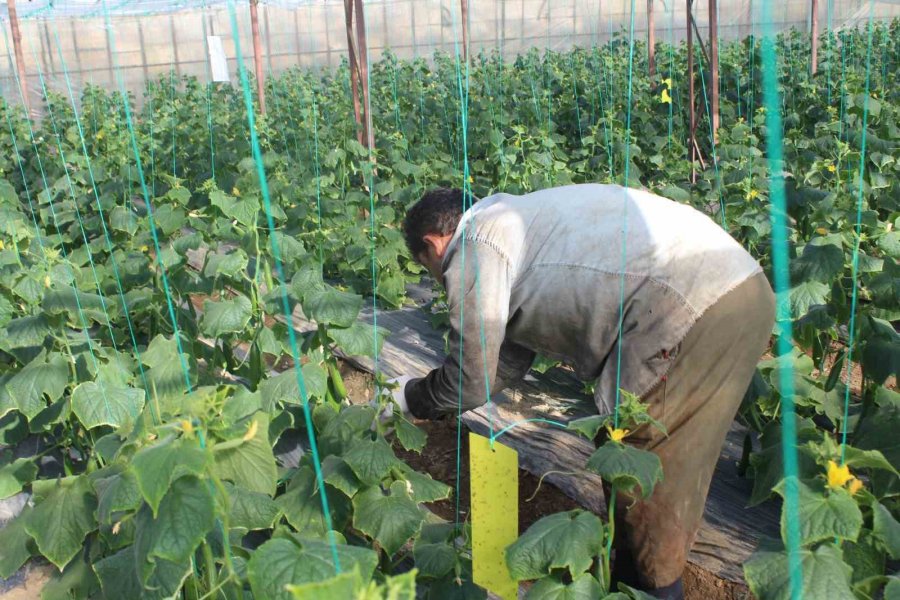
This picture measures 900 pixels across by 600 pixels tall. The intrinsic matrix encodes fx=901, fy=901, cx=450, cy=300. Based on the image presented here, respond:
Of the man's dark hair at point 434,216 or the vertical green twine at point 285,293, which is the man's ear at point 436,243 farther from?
the vertical green twine at point 285,293

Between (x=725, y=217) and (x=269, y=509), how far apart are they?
2.90 meters

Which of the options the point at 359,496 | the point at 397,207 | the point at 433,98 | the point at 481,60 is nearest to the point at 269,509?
the point at 359,496

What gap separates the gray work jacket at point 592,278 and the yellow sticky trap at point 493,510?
0.44 metres

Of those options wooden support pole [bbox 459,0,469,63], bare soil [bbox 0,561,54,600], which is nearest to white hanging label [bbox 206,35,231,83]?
wooden support pole [bbox 459,0,469,63]

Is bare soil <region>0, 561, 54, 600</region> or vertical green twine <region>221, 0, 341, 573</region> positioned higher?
vertical green twine <region>221, 0, 341, 573</region>

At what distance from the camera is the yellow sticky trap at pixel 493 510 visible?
1678 mm

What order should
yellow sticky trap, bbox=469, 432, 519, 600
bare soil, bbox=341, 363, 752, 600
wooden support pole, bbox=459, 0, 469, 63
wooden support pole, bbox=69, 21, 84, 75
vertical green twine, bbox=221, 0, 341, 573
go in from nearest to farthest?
vertical green twine, bbox=221, 0, 341, 573 → yellow sticky trap, bbox=469, 432, 519, 600 → bare soil, bbox=341, 363, 752, 600 → wooden support pole, bbox=459, 0, 469, 63 → wooden support pole, bbox=69, 21, 84, 75

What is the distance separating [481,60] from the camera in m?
11.8

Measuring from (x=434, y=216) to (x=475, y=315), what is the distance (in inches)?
11.6

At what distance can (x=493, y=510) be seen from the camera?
5.58ft

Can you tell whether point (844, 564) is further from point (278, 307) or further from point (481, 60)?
point (481, 60)

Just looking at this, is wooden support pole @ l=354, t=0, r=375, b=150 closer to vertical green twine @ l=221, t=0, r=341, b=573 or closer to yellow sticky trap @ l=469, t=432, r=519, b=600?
vertical green twine @ l=221, t=0, r=341, b=573

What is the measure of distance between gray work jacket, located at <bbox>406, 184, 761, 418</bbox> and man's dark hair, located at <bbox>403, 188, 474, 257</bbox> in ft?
0.18

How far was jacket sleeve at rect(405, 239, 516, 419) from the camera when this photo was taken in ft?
7.00
